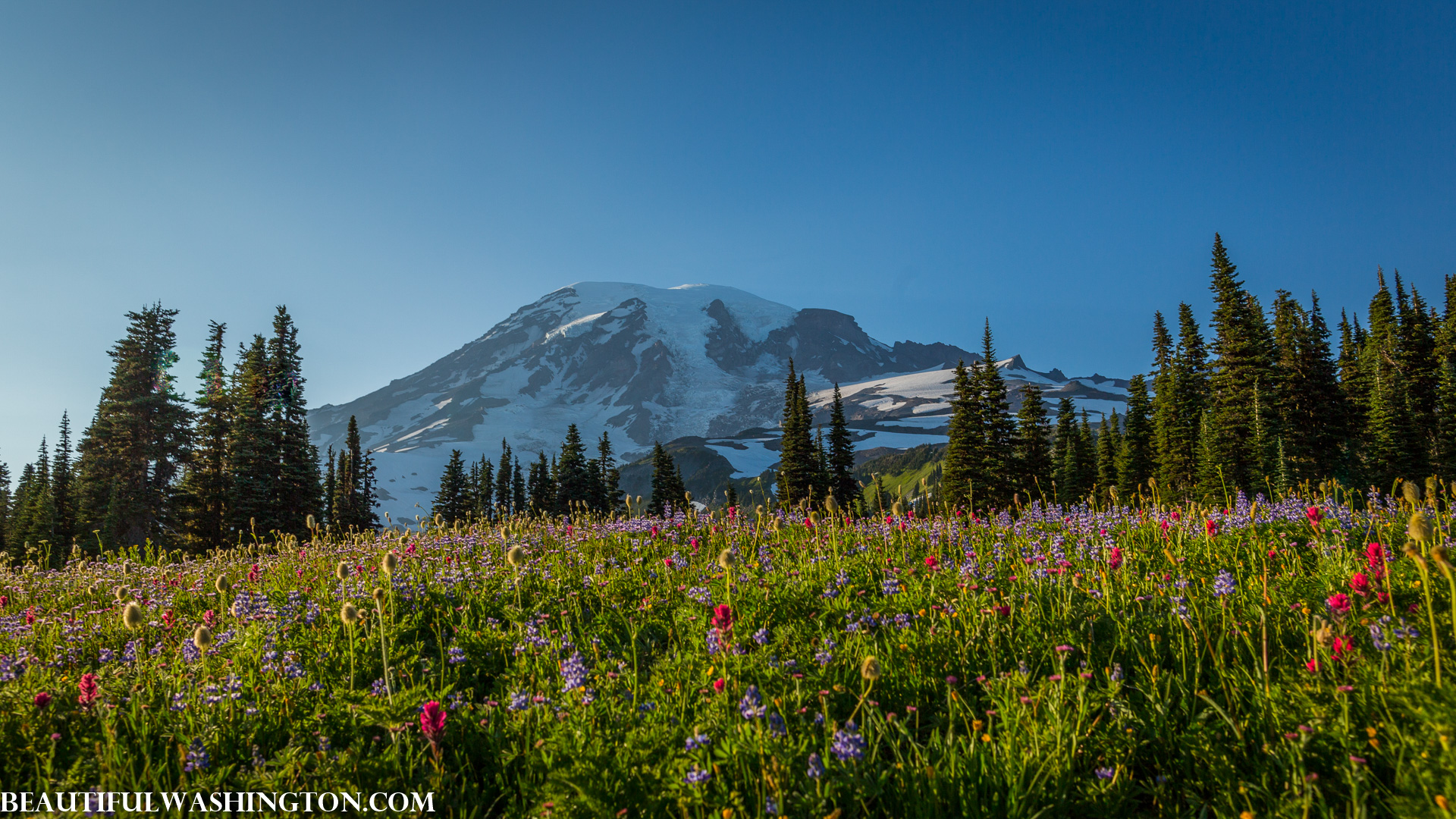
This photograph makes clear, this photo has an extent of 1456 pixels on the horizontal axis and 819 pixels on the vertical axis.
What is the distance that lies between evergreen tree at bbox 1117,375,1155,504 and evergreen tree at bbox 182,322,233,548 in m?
75.2

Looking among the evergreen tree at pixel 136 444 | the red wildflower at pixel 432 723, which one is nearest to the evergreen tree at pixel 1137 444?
the red wildflower at pixel 432 723

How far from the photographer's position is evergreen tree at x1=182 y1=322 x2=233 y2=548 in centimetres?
4025

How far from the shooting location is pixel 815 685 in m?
3.58

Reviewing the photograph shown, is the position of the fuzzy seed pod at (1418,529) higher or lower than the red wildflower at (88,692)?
higher

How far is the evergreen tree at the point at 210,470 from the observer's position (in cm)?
4025

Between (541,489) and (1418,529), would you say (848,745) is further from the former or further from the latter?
(541,489)

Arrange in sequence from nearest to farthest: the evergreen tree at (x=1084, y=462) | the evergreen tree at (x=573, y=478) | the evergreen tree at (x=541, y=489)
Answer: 1. the evergreen tree at (x=1084, y=462)
2. the evergreen tree at (x=573, y=478)
3. the evergreen tree at (x=541, y=489)

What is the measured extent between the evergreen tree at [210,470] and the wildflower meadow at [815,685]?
1720 inches

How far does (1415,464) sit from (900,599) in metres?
70.8

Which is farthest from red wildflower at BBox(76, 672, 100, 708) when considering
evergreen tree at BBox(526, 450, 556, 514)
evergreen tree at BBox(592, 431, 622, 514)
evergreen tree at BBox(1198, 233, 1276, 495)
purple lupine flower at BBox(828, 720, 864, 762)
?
evergreen tree at BBox(526, 450, 556, 514)

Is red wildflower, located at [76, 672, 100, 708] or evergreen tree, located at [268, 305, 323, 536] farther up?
evergreen tree, located at [268, 305, 323, 536]

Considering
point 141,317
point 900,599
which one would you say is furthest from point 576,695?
point 141,317

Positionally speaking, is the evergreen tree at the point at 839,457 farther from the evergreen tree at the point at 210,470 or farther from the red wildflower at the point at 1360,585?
the red wildflower at the point at 1360,585

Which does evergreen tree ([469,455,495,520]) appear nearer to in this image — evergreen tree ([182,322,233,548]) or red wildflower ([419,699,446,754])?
evergreen tree ([182,322,233,548])
